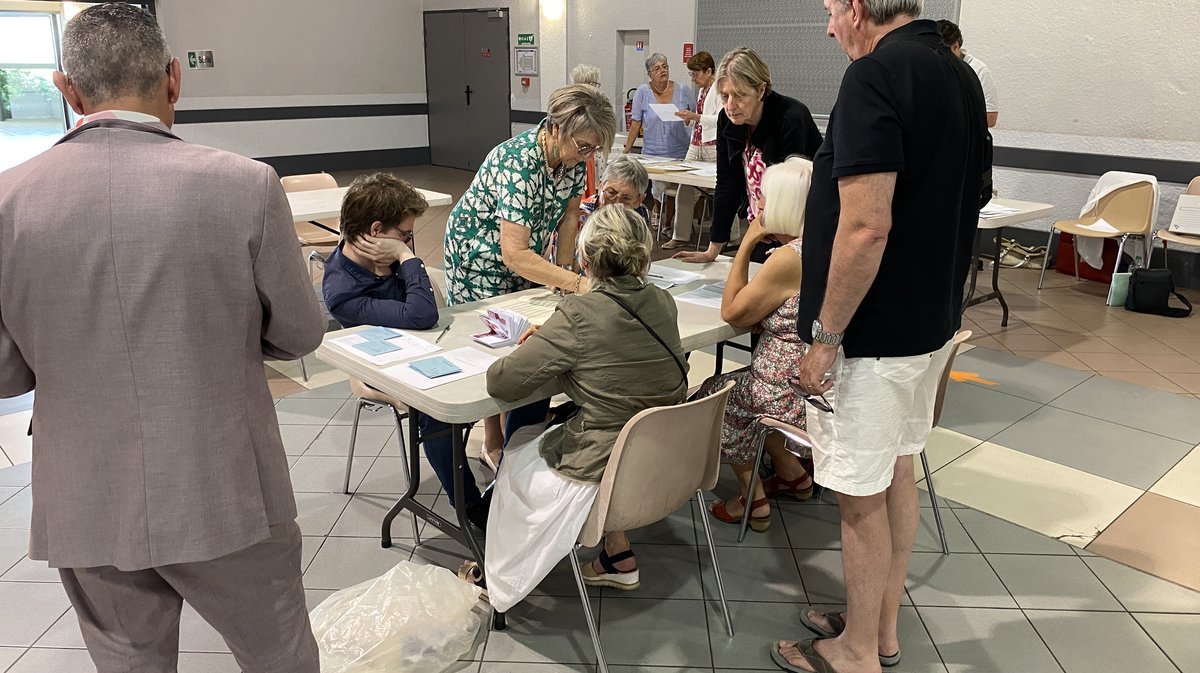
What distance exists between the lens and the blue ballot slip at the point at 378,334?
2473 millimetres

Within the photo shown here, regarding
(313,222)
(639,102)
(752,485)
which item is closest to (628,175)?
(752,485)

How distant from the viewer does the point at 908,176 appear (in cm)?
174

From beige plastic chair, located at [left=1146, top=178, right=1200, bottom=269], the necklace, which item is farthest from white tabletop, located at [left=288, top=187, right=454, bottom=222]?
beige plastic chair, located at [left=1146, top=178, right=1200, bottom=269]

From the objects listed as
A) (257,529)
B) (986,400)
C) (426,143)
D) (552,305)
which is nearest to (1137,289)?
(986,400)

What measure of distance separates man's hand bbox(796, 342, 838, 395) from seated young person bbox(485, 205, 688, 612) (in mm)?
375

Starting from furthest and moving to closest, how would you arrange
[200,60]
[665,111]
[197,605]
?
1. [200,60]
2. [665,111]
3. [197,605]

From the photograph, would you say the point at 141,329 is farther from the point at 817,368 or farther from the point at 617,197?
the point at 617,197

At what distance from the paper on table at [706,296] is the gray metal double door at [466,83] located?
28.3 ft

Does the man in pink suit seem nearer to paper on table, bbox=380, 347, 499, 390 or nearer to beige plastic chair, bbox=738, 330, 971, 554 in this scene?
paper on table, bbox=380, 347, 499, 390

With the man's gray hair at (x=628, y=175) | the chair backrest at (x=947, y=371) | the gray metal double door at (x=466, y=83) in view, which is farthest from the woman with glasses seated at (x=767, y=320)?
the gray metal double door at (x=466, y=83)

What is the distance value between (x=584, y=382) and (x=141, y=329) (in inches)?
43.1

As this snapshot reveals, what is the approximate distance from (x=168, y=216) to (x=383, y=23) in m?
11.5

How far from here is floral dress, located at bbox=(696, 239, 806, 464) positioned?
2.58 metres

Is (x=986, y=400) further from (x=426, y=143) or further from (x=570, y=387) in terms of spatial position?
(x=426, y=143)
